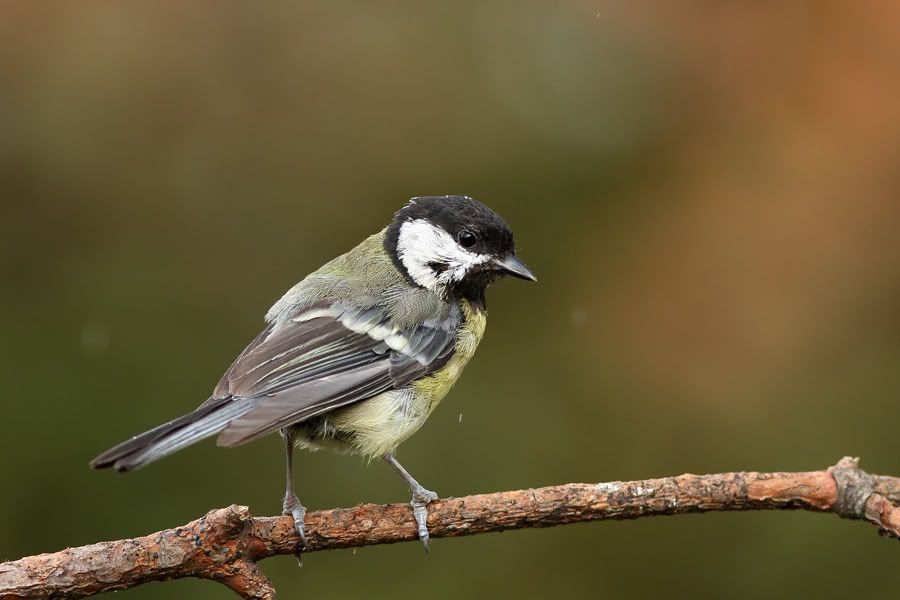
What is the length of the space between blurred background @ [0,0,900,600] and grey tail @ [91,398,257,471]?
65.8 inches

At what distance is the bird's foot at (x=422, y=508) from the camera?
2516mm

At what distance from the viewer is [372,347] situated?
3.08m

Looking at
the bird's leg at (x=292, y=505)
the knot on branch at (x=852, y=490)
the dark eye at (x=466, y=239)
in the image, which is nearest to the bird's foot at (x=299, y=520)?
the bird's leg at (x=292, y=505)

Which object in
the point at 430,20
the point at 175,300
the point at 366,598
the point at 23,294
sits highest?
the point at 430,20

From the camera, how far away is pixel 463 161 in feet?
16.5

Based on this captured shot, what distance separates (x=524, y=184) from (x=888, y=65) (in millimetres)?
1864

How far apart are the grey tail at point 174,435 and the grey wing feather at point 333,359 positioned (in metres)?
0.06

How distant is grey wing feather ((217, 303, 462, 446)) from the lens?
2693 mm

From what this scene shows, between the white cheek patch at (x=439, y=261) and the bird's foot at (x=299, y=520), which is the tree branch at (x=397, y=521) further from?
the white cheek patch at (x=439, y=261)

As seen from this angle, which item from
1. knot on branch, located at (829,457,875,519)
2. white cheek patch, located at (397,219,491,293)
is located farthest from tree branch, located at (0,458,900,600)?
white cheek patch, located at (397,219,491,293)

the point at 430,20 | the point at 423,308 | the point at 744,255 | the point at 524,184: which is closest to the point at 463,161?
the point at 524,184

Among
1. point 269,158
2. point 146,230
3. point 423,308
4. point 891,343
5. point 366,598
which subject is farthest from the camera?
point 269,158

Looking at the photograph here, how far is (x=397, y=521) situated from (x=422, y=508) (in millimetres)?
80

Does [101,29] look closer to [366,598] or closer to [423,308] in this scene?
[423,308]
